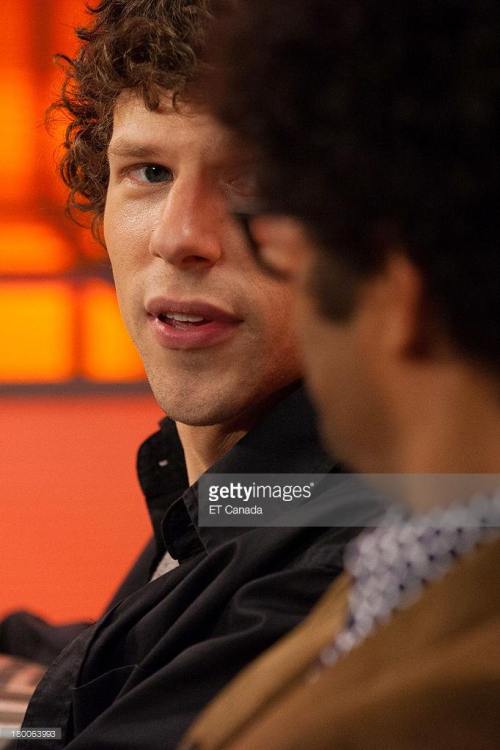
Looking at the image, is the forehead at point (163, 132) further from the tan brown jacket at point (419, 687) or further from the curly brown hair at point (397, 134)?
the tan brown jacket at point (419, 687)

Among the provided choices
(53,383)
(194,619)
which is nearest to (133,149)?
(194,619)

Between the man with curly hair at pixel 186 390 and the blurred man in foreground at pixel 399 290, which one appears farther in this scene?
the man with curly hair at pixel 186 390

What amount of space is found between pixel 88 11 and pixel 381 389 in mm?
863

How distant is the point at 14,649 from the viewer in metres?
1.67

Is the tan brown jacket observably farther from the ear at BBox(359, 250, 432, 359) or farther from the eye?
the eye

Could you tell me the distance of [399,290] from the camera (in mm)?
511

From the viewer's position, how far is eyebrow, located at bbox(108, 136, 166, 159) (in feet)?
3.42

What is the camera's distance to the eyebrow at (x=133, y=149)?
104cm

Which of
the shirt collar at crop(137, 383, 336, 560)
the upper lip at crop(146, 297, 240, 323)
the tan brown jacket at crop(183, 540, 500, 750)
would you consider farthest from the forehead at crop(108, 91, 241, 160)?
the tan brown jacket at crop(183, 540, 500, 750)

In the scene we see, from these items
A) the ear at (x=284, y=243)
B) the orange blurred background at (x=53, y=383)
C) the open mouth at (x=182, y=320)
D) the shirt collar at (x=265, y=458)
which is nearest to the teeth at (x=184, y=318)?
the open mouth at (x=182, y=320)

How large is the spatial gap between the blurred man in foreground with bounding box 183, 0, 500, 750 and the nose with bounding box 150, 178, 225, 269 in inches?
16.5

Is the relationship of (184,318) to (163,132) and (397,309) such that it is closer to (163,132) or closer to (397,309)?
(163,132)

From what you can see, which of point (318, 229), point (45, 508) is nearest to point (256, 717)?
point (318, 229)

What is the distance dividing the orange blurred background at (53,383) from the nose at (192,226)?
3.32ft
